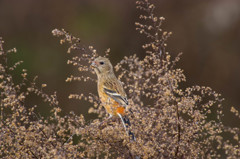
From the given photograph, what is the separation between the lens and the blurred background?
32.5 ft

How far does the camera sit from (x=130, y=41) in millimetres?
10016

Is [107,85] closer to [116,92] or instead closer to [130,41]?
[116,92]

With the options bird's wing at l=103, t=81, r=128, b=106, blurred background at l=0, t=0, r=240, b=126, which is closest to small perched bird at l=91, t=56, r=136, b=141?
bird's wing at l=103, t=81, r=128, b=106

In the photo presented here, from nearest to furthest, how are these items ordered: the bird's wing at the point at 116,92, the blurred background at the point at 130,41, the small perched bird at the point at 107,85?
1. the bird's wing at the point at 116,92
2. the small perched bird at the point at 107,85
3. the blurred background at the point at 130,41

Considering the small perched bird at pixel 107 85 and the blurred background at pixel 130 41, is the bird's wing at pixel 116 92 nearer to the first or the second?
the small perched bird at pixel 107 85

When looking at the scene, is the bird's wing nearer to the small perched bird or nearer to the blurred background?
the small perched bird

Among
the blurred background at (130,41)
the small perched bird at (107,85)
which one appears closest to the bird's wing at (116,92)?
the small perched bird at (107,85)

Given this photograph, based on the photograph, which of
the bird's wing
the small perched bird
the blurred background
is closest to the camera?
the bird's wing

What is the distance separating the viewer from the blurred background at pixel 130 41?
390 inches

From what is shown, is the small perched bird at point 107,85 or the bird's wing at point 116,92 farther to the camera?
the small perched bird at point 107,85

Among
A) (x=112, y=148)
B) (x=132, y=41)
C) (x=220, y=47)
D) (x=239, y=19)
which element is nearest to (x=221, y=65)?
(x=220, y=47)

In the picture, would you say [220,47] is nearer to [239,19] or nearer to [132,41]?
[239,19]

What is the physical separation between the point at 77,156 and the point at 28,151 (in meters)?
0.38

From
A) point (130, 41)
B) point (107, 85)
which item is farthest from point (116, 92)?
point (130, 41)
